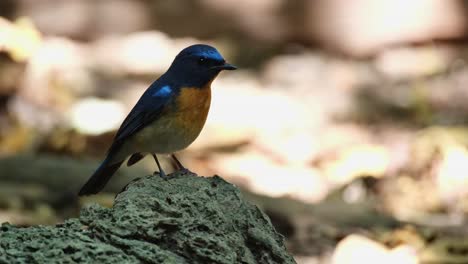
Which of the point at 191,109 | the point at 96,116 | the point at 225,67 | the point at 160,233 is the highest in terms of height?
the point at 96,116

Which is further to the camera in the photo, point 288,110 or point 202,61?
point 288,110

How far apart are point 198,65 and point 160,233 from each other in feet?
5.75

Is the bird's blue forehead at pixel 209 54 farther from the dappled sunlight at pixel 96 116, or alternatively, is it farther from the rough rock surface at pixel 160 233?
the dappled sunlight at pixel 96 116

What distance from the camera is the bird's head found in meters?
4.89

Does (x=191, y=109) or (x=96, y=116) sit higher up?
(x=96, y=116)

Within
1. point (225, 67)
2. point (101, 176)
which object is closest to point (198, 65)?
point (225, 67)

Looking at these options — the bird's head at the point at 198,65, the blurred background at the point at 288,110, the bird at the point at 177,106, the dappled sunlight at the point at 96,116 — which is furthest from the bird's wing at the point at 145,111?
the dappled sunlight at the point at 96,116

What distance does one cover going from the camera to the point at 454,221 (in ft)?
24.9

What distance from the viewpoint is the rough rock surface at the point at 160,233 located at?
309 cm

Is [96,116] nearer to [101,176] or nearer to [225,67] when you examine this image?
[101,176]

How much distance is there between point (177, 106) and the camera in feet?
16.2

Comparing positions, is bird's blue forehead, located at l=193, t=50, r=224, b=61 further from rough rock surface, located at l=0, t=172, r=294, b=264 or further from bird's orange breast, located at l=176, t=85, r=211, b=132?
rough rock surface, located at l=0, t=172, r=294, b=264

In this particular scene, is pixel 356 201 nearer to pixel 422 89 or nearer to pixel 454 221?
pixel 454 221

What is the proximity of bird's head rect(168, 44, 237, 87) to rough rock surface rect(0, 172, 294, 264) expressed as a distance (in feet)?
3.75
